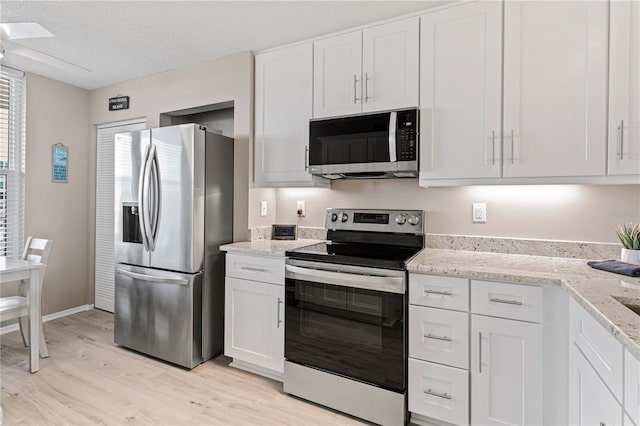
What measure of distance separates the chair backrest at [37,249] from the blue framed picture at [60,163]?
863 millimetres

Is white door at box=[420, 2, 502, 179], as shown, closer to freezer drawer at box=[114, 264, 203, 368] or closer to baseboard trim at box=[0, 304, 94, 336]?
freezer drawer at box=[114, 264, 203, 368]

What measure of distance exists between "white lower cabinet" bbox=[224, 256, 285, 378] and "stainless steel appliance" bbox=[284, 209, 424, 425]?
0.12 m

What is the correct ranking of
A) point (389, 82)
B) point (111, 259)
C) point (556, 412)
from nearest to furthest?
point (556, 412), point (389, 82), point (111, 259)

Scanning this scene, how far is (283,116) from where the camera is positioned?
2.65m

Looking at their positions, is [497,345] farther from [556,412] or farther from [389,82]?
[389,82]

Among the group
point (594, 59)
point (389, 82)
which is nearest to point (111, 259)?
point (389, 82)

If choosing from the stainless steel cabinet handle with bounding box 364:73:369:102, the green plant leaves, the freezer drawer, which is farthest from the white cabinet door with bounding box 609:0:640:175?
the freezer drawer

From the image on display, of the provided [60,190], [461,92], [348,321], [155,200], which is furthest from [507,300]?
[60,190]

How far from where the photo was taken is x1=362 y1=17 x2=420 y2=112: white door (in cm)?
218

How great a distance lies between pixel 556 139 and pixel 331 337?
1.67m

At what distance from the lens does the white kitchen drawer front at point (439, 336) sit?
174 centimetres

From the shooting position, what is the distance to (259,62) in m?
2.77

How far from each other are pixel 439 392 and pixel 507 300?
0.61 metres

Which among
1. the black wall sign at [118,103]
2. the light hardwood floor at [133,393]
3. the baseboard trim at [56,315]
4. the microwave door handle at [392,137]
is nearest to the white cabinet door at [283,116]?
the microwave door handle at [392,137]
